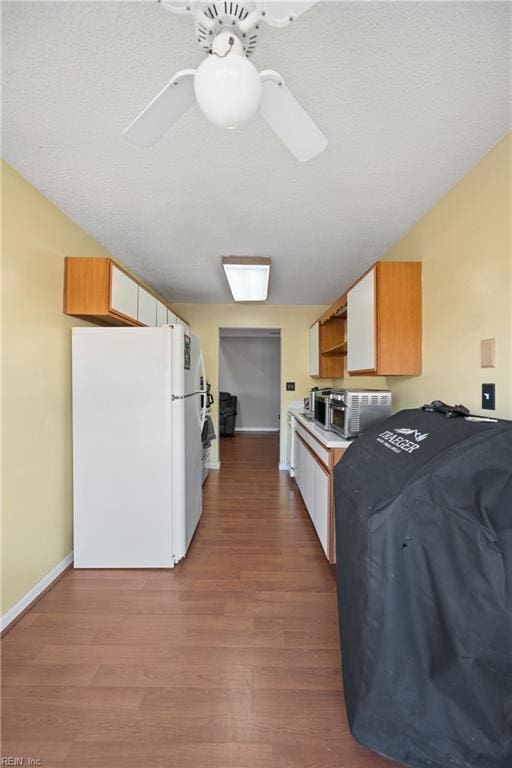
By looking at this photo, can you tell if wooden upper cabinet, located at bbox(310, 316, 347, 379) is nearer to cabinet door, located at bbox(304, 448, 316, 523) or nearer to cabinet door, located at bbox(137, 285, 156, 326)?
cabinet door, located at bbox(304, 448, 316, 523)

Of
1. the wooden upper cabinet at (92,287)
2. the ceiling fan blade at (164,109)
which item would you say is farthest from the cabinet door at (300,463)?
the ceiling fan blade at (164,109)

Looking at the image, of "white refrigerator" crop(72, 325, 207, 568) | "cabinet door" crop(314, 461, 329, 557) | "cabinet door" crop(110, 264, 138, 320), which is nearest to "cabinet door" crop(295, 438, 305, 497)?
"cabinet door" crop(314, 461, 329, 557)

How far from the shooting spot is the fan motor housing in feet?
2.43

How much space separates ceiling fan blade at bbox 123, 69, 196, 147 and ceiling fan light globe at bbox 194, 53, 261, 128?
0.08m

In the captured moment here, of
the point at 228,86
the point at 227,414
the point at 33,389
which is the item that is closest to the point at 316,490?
→ the point at 33,389

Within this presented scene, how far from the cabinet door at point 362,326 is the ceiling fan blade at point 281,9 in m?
1.56

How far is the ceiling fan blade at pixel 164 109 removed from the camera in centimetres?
83

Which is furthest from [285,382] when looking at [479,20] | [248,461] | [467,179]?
[479,20]

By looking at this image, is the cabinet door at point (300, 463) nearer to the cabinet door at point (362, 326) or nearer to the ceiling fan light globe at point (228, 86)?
the cabinet door at point (362, 326)

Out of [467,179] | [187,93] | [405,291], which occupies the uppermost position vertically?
[467,179]

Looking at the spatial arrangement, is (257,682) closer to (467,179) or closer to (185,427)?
(185,427)

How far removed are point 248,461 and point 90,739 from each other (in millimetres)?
3818

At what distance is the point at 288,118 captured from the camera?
945 mm

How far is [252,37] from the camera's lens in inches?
31.7
